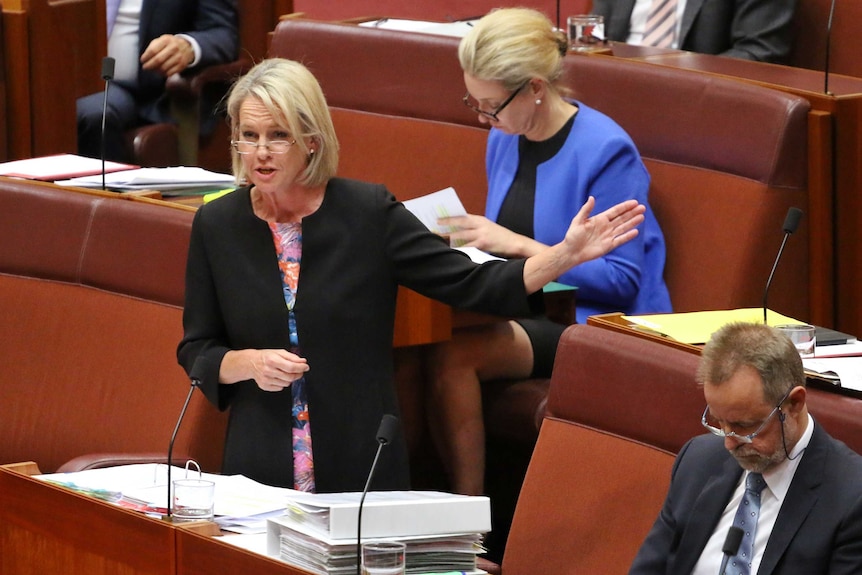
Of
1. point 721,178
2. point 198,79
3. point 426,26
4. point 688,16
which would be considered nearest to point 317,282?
point 721,178

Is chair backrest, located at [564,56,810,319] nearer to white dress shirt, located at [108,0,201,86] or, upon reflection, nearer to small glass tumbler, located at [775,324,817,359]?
small glass tumbler, located at [775,324,817,359]

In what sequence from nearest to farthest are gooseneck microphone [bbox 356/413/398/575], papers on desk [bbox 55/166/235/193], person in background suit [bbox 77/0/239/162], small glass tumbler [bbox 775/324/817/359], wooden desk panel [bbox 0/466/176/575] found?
gooseneck microphone [bbox 356/413/398/575], wooden desk panel [bbox 0/466/176/575], small glass tumbler [bbox 775/324/817/359], papers on desk [bbox 55/166/235/193], person in background suit [bbox 77/0/239/162]

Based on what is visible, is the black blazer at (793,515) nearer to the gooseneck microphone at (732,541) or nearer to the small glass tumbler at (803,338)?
the gooseneck microphone at (732,541)

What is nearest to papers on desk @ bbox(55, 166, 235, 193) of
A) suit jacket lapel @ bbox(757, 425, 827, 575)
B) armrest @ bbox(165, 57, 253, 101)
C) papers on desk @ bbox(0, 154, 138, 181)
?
papers on desk @ bbox(0, 154, 138, 181)

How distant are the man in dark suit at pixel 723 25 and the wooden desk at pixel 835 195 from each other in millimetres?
415

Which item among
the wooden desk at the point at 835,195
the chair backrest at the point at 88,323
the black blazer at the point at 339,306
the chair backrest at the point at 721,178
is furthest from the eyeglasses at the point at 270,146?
the wooden desk at the point at 835,195

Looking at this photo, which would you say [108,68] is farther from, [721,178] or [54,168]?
[721,178]

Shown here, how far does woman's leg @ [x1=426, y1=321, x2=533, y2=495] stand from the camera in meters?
2.79

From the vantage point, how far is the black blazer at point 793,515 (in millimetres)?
1784

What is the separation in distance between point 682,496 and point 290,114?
32.6 inches

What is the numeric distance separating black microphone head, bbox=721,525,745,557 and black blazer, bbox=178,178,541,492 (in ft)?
1.98

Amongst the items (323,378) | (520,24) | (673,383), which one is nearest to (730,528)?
(673,383)

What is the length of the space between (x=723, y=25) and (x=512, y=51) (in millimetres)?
949

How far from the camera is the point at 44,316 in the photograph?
2.97 m
